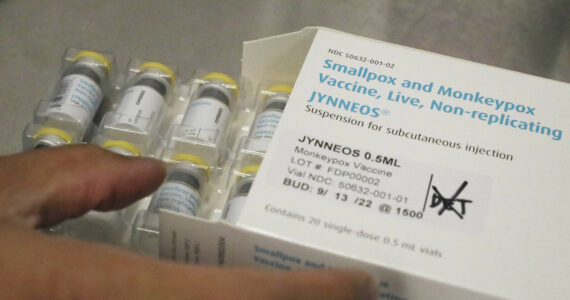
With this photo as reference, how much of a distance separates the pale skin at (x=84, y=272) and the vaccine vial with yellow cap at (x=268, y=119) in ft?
0.79

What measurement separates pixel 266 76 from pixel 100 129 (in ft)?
0.83

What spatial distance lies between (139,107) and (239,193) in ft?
0.77

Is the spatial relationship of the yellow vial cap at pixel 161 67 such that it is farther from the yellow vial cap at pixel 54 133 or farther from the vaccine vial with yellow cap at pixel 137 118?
the yellow vial cap at pixel 54 133

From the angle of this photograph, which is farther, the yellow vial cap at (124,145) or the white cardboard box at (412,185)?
the yellow vial cap at (124,145)

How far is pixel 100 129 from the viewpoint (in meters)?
0.86

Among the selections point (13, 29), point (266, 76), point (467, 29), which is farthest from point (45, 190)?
point (467, 29)

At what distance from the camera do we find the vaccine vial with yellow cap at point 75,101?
2.72 ft

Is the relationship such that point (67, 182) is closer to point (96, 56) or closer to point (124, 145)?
point (124, 145)

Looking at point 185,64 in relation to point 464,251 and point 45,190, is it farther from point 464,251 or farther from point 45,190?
point 464,251

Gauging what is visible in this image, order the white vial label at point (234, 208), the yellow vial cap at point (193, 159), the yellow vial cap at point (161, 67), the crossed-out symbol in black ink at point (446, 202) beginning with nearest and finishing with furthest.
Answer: the crossed-out symbol in black ink at point (446, 202) < the white vial label at point (234, 208) < the yellow vial cap at point (193, 159) < the yellow vial cap at point (161, 67)

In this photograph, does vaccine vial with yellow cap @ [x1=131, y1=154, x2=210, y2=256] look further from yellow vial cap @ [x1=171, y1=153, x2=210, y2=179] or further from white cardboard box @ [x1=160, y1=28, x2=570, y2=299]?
white cardboard box @ [x1=160, y1=28, x2=570, y2=299]

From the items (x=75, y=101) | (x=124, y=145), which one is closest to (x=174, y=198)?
(x=124, y=145)

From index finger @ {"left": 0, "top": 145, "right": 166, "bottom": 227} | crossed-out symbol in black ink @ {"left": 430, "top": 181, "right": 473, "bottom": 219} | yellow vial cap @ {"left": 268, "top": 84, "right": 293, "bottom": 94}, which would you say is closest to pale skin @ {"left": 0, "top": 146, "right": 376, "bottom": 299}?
index finger @ {"left": 0, "top": 145, "right": 166, "bottom": 227}

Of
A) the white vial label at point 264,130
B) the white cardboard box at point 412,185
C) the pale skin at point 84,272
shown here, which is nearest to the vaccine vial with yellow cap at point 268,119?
the white vial label at point 264,130
